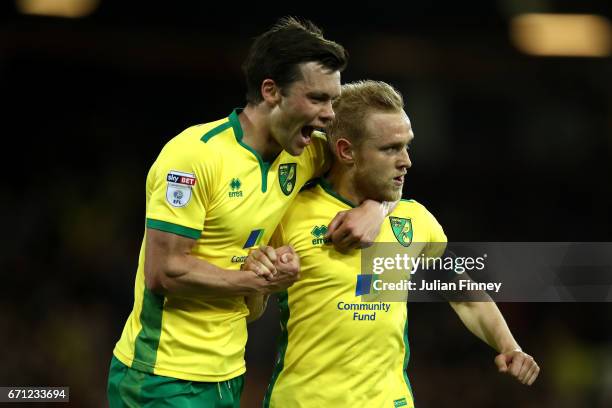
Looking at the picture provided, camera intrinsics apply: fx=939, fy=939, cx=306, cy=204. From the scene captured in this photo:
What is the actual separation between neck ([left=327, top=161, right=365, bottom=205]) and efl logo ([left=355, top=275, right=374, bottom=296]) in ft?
1.06

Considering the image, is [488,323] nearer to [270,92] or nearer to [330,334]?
[330,334]

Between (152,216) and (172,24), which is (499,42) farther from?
(152,216)

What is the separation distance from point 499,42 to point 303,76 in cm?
921

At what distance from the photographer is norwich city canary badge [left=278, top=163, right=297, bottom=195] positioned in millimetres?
3710

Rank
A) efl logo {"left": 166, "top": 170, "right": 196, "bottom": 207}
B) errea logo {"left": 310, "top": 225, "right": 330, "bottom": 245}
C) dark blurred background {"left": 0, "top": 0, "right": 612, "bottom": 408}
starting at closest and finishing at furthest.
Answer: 1. efl logo {"left": 166, "top": 170, "right": 196, "bottom": 207}
2. errea logo {"left": 310, "top": 225, "right": 330, "bottom": 245}
3. dark blurred background {"left": 0, "top": 0, "right": 612, "bottom": 408}

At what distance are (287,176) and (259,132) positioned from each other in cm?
22

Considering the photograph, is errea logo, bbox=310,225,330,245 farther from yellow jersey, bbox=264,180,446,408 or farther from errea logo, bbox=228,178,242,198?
errea logo, bbox=228,178,242,198

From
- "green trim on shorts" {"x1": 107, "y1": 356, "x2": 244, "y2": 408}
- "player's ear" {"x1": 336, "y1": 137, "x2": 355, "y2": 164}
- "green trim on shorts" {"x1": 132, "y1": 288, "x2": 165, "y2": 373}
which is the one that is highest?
"player's ear" {"x1": 336, "y1": 137, "x2": 355, "y2": 164}

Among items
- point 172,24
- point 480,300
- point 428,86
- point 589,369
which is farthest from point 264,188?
point 428,86

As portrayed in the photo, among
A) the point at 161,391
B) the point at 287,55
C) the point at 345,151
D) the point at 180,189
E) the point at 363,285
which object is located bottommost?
the point at 161,391

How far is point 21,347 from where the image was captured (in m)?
8.12

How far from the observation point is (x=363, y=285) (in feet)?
12.3

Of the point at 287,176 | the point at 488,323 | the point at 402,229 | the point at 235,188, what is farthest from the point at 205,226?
the point at 488,323

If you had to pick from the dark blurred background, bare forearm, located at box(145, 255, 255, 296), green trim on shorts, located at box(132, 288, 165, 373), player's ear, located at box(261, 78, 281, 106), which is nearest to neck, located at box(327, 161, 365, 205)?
player's ear, located at box(261, 78, 281, 106)
